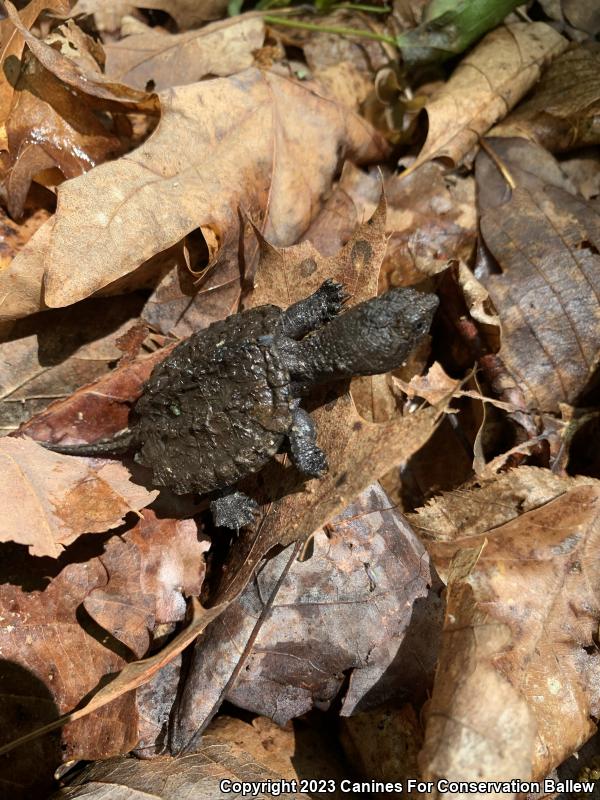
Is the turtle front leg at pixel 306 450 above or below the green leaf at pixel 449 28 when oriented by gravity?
below

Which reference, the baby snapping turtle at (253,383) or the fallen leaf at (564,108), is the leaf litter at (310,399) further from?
the baby snapping turtle at (253,383)

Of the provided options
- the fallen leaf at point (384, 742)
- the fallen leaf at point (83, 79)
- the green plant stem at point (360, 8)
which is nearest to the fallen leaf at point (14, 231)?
the fallen leaf at point (83, 79)

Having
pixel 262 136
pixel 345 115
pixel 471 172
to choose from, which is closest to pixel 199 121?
pixel 262 136

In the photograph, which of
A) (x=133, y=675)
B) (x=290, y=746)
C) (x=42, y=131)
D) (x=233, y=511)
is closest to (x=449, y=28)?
(x=42, y=131)

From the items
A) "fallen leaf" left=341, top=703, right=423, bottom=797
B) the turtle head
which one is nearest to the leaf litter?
"fallen leaf" left=341, top=703, right=423, bottom=797

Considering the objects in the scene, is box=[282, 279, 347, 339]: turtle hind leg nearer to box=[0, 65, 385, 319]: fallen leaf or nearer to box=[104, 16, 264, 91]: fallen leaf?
box=[0, 65, 385, 319]: fallen leaf

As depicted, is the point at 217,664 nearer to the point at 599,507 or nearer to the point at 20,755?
the point at 20,755
